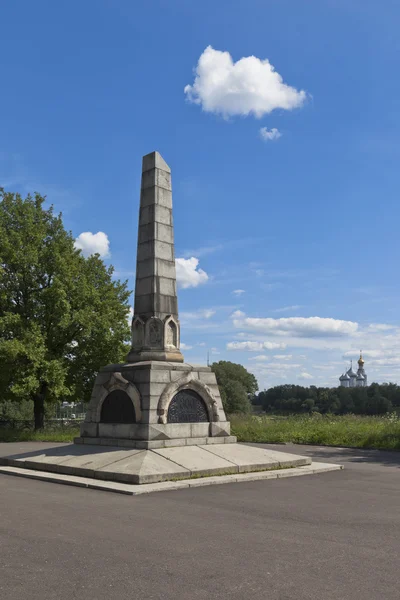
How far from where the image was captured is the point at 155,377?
12852 millimetres

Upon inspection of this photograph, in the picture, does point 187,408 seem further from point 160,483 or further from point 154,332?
point 160,483

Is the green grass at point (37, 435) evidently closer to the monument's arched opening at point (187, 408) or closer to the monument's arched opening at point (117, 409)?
the monument's arched opening at point (117, 409)

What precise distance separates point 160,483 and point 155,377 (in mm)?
3114

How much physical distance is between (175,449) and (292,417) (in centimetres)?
1584

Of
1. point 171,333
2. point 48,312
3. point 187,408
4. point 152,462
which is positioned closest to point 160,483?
point 152,462

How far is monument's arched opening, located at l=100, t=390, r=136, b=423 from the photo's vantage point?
42.9 feet

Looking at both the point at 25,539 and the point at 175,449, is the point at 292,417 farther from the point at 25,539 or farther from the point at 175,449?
the point at 25,539

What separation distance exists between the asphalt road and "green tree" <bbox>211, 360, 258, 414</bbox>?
6391 cm

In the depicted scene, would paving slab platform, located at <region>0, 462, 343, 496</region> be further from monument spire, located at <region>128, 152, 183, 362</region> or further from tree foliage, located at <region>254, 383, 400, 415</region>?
tree foliage, located at <region>254, 383, 400, 415</region>

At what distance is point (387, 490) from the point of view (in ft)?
32.7

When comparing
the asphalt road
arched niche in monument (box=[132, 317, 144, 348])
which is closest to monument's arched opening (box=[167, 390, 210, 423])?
arched niche in monument (box=[132, 317, 144, 348])

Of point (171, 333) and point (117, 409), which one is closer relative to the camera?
point (117, 409)

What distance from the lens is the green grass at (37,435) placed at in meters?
24.2

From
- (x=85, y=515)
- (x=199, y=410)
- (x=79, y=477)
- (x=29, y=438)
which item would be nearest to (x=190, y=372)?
(x=199, y=410)
